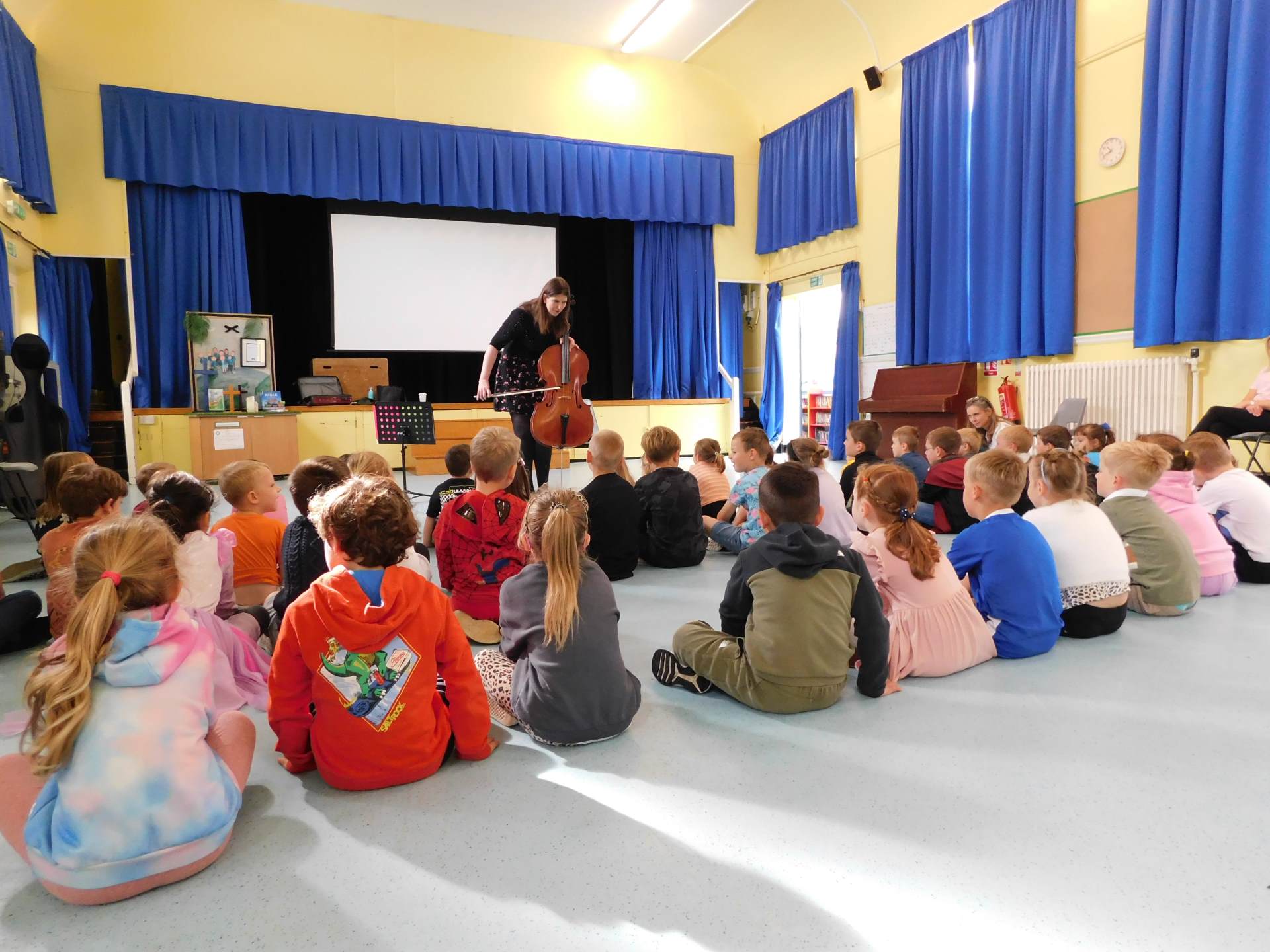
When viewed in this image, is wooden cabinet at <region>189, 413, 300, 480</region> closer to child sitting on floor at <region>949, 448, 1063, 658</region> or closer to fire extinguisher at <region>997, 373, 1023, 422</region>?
fire extinguisher at <region>997, 373, 1023, 422</region>

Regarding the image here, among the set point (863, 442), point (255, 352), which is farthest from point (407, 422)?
point (255, 352)

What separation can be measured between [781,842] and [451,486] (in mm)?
2302

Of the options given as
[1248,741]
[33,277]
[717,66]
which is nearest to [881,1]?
[717,66]

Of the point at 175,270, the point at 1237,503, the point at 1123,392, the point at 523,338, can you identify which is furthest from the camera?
the point at 175,270

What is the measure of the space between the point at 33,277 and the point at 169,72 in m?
2.36

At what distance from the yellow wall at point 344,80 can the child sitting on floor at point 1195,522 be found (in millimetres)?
7579

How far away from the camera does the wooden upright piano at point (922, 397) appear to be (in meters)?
6.84

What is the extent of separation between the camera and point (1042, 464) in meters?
2.46

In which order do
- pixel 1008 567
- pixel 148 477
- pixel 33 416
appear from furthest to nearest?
pixel 33 416 → pixel 148 477 → pixel 1008 567

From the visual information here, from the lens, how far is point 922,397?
7023mm

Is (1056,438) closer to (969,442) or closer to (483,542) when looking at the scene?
(969,442)

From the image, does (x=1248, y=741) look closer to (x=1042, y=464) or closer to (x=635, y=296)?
(x=1042, y=464)

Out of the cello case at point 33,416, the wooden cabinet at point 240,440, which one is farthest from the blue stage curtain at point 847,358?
the cello case at point 33,416

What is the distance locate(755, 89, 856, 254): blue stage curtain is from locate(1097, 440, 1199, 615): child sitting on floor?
6.22 metres
